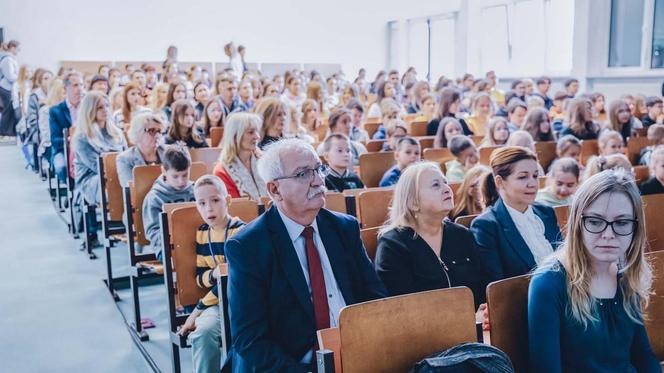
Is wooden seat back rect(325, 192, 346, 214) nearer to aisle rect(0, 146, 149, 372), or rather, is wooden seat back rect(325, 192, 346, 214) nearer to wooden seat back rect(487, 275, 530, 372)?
aisle rect(0, 146, 149, 372)

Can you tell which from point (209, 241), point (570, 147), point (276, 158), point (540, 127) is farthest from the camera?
point (540, 127)

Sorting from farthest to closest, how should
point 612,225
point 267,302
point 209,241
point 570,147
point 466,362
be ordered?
point 570,147 < point 209,241 < point 267,302 < point 612,225 < point 466,362

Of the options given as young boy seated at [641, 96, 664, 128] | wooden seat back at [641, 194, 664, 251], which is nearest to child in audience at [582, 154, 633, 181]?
wooden seat back at [641, 194, 664, 251]

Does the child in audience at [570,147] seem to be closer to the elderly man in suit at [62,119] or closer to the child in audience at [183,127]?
the child in audience at [183,127]

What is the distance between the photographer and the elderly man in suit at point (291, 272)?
1886mm

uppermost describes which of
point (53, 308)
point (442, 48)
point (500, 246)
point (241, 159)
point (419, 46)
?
point (419, 46)

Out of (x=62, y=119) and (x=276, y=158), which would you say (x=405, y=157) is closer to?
(x=276, y=158)

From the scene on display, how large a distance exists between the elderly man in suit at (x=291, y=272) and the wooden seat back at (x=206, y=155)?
2.85 m

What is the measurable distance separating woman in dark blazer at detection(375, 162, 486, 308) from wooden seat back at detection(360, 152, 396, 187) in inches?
81.4

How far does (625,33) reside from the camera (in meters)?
10.8

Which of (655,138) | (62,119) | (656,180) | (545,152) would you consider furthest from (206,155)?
(655,138)

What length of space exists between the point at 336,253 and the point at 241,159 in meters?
2.04

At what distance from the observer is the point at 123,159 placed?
4109 millimetres

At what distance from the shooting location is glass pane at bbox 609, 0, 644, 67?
10.6 m
